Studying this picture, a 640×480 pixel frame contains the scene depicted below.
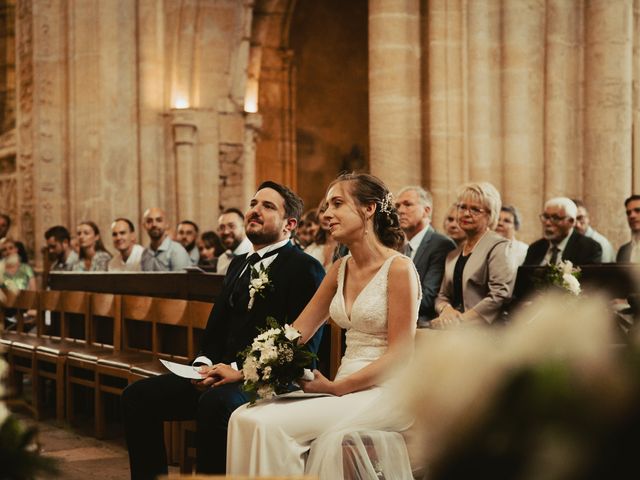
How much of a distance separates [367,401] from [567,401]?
2641 mm

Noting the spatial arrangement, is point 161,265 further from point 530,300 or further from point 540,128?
point 530,300

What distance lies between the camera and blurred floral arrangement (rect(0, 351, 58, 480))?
4.91 feet

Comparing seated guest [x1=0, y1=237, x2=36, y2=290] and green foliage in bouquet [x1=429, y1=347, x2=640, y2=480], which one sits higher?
green foliage in bouquet [x1=429, y1=347, x2=640, y2=480]

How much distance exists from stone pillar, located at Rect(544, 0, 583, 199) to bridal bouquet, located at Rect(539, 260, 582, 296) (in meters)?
4.60

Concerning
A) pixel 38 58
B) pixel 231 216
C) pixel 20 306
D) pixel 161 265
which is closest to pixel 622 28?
pixel 231 216

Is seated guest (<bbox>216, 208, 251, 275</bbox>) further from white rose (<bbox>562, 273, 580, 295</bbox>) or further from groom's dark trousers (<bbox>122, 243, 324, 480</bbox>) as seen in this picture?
groom's dark trousers (<bbox>122, 243, 324, 480</bbox>)

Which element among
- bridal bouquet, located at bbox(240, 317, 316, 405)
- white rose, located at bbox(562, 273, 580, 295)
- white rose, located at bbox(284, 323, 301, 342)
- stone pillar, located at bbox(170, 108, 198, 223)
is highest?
stone pillar, located at bbox(170, 108, 198, 223)

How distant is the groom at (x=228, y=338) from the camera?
379 centimetres

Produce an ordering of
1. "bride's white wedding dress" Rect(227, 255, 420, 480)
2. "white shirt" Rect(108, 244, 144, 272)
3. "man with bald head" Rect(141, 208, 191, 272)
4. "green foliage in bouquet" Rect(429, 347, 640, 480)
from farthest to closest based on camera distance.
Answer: "white shirt" Rect(108, 244, 144, 272)
"man with bald head" Rect(141, 208, 191, 272)
"bride's white wedding dress" Rect(227, 255, 420, 480)
"green foliage in bouquet" Rect(429, 347, 640, 480)

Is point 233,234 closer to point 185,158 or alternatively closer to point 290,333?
point 290,333

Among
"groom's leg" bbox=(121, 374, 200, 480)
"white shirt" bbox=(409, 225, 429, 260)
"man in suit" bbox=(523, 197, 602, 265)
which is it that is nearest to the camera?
"groom's leg" bbox=(121, 374, 200, 480)

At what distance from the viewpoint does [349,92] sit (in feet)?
64.4

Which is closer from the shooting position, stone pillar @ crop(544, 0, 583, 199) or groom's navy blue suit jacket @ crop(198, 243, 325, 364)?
groom's navy blue suit jacket @ crop(198, 243, 325, 364)

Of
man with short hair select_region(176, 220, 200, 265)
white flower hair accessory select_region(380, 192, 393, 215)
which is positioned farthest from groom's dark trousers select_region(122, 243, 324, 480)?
man with short hair select_region(176, 220, 200, 265)
